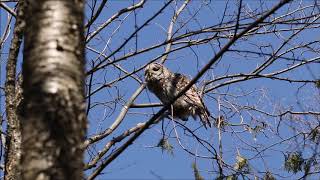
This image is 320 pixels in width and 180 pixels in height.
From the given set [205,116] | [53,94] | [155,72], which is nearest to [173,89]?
[155,72]

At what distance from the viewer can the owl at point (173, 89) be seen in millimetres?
5371

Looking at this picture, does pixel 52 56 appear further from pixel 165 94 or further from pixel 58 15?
pixel 165 94

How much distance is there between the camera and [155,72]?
5.59m

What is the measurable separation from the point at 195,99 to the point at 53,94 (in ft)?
12.2

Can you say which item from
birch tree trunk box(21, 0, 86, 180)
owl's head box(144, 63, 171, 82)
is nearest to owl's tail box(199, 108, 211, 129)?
owl's head box(144, 63, 171, 82)

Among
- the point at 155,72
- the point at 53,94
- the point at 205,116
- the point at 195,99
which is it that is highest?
the point at 155,72

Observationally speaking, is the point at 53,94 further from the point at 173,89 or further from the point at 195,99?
the point at 173,89

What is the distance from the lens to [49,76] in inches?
66.7

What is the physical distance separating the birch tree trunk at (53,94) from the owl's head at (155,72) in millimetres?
3725

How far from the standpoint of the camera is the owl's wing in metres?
5.05

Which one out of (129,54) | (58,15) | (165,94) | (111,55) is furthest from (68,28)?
(165,94)

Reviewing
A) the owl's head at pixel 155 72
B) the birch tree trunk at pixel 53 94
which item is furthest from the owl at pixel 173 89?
the birch tree trunk at pixel 53 94

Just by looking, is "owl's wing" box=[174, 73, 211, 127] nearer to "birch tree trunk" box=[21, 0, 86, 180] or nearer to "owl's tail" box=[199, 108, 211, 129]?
"owl's tail" box=[199, 108, 211, 129]

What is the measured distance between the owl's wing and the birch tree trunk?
3.16 m
